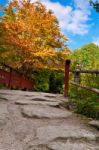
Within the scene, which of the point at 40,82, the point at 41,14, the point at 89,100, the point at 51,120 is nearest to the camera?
the point at 51,120

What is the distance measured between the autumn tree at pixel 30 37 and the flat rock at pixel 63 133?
36.8 ft

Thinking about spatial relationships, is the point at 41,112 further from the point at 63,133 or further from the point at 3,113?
the point at 63,133

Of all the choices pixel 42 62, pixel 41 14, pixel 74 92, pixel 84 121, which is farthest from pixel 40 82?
pixel 84 121

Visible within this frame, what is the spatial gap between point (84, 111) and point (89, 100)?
343 mm

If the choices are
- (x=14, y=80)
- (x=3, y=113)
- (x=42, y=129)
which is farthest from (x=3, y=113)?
(x=14, y=80)

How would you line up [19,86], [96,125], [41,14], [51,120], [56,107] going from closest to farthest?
[96,125] < [51,120] < [56,107] < [19,86] < [41,14]

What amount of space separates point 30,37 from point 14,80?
15.1ft

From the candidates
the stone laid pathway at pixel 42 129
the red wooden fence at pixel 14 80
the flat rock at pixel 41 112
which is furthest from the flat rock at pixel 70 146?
the red wooden fence at pixel 14 80

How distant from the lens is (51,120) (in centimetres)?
576

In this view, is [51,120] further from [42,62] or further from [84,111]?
[42,62]

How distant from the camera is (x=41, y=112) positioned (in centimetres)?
620

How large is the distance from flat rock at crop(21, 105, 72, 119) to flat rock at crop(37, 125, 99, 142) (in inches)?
32.5

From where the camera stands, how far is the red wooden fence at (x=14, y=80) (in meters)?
13.4

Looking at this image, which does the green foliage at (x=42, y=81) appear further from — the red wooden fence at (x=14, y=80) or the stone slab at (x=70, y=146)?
the stone slab at (x=70, y=146)
